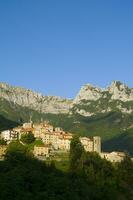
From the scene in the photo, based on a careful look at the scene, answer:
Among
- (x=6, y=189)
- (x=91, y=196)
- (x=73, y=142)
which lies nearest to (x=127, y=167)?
(x=73, y=142)

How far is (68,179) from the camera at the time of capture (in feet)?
437

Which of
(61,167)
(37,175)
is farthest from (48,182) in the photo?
(61,167)

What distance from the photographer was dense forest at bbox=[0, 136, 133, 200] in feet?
352

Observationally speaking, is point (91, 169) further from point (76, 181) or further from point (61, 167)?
point (76, 181)

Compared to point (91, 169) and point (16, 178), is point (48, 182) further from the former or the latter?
point (91, 169)

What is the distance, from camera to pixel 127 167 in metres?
183

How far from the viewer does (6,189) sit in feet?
334

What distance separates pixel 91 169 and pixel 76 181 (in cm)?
2725

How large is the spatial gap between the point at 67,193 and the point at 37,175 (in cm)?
1027

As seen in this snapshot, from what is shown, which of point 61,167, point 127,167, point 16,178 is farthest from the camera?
point 127,167

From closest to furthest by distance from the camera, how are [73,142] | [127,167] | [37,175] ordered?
1. [37,175]
2. [127,167]
3. [73,142]

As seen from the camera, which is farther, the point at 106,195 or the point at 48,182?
the point at 106,195

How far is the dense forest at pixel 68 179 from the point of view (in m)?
107

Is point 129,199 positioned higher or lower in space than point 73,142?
lower
